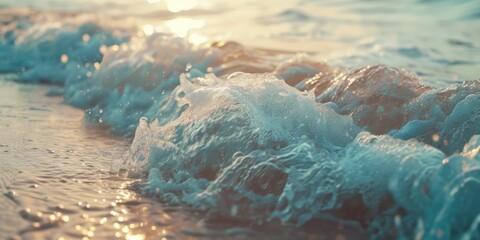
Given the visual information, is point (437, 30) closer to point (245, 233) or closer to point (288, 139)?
point (288, 139)

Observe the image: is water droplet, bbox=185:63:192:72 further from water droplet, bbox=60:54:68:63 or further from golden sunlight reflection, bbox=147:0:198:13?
golden sunlight reflection, bbox=147:0:198:13

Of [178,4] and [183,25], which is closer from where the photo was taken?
[183,25]

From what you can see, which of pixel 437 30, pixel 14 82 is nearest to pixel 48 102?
pixel 14 82

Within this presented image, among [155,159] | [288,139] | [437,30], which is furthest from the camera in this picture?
[437,30]

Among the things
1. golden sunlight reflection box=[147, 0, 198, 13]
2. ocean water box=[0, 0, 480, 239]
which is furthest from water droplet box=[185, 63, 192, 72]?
golden sunlight reflection box=[147, 0, 198, 13]

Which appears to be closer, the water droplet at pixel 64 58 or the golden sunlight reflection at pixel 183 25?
the water droplet at pixel 64 58

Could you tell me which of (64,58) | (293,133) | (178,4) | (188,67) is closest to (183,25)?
(178,4)

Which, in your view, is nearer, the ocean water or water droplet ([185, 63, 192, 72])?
the ocean water

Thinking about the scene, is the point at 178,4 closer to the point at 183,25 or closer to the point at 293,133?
the point at 183,25

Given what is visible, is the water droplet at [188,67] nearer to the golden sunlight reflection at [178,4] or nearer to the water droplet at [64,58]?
the water droplet at [64,58]

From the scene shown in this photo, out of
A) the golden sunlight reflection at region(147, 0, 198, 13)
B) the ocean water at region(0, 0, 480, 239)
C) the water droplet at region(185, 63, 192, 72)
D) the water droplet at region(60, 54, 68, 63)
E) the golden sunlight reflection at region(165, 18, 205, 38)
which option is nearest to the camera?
the ocean water at region(0, 0, 480, 239)

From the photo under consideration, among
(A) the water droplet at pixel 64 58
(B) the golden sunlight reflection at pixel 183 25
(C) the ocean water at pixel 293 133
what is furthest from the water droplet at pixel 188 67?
(B) the golden sunlight reflection at pixel 183 25
